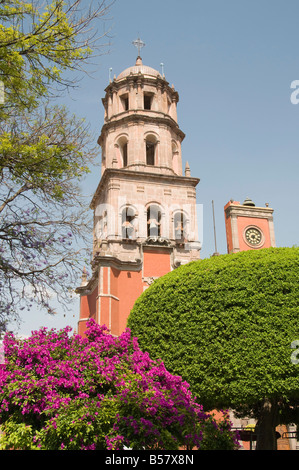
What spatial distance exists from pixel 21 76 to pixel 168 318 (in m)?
10.7

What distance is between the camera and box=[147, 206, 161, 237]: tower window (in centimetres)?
2886

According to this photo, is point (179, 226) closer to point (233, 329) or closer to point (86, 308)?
point (86, 308)

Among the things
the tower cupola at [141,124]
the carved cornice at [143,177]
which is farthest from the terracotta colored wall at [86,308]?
the tower cupola at [141,124]

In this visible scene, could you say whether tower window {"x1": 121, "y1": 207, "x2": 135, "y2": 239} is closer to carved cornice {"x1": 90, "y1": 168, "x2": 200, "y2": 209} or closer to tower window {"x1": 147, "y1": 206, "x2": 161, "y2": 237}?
tower window {"x1": 147, "y1": 206, "x2": 161, "y2": 237}

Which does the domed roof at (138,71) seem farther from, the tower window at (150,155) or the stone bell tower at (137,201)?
the tower window at (150,155)

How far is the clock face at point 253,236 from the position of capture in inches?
1612

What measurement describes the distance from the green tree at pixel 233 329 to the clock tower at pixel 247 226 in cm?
2243

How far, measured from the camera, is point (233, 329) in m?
16.2

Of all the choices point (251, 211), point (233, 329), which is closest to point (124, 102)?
point (251, 211)

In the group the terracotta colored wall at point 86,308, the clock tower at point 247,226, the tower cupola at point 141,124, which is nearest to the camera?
the terracotta colored wall at point 86,308

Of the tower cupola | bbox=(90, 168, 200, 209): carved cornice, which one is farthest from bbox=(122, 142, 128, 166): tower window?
bbox=(90, 168, 200, 209): carved cornice

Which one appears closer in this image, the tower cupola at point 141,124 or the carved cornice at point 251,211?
the tower cupola at point 141,124

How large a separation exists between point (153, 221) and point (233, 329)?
1374cm

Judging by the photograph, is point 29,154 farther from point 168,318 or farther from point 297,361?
point 297,361
